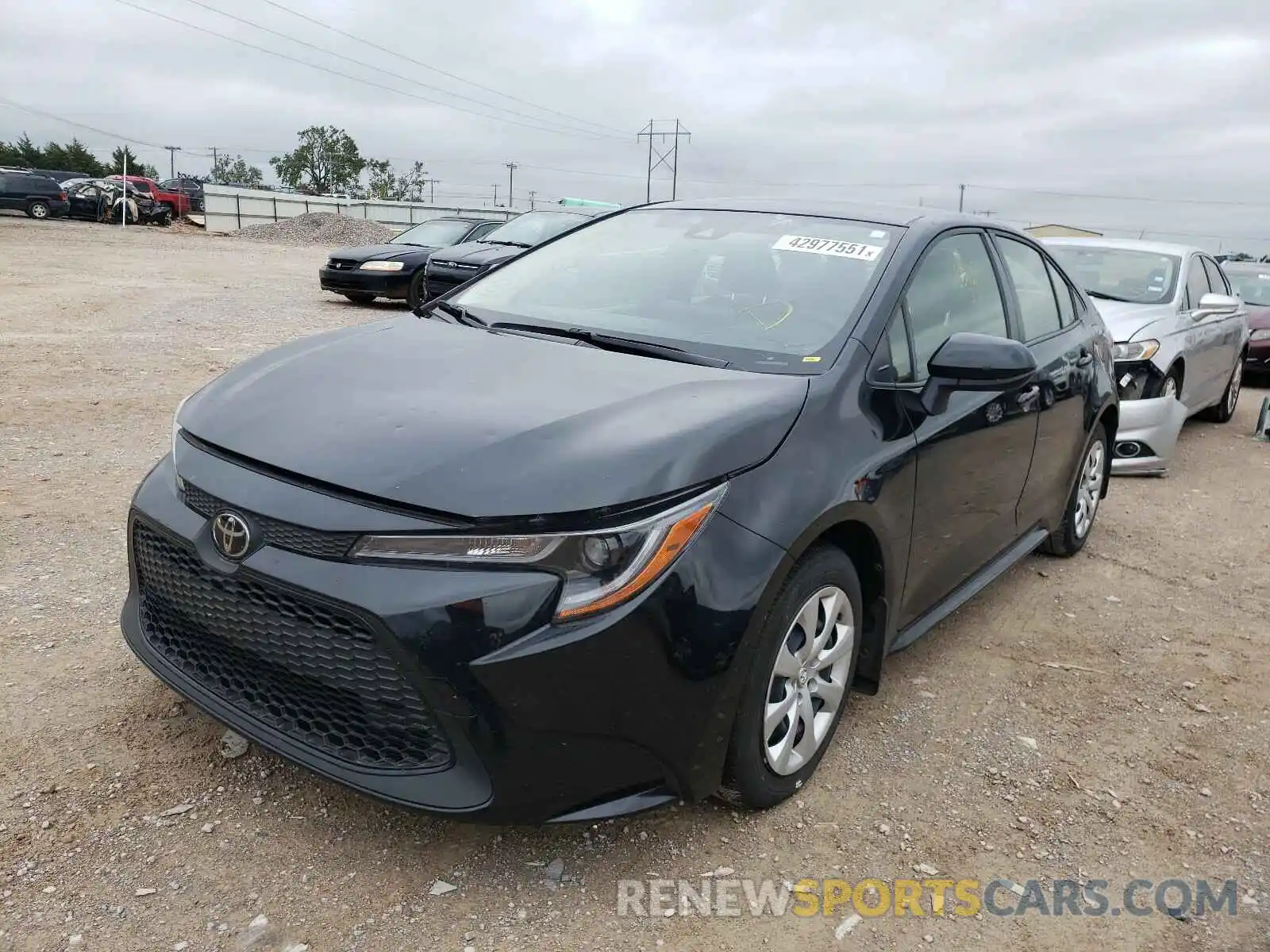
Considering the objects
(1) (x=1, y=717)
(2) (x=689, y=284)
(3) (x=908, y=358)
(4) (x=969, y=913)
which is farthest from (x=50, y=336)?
(4) (x=969, y=913)

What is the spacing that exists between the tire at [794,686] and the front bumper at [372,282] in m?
11.8

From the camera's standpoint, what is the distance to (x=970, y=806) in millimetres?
2848

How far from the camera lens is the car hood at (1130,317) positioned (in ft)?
22.9

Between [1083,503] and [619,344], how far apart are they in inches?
123

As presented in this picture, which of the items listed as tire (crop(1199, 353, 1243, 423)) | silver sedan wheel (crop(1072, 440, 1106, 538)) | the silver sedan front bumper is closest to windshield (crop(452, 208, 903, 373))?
silver sedan wheel (crop(1072, 440, 1106, 538))

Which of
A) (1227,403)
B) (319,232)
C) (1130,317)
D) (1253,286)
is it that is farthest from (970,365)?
(319,232)

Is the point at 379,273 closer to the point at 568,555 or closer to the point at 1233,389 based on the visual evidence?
the point at 1233,389

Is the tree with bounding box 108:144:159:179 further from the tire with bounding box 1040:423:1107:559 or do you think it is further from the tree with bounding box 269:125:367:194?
the tire with bounding box 1040:423:1107:559

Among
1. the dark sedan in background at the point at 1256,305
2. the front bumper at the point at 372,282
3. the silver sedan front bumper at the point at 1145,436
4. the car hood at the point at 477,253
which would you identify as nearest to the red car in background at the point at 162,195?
Answer: the front bumper at the point at 372,282

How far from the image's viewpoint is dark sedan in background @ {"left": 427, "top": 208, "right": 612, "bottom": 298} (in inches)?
484

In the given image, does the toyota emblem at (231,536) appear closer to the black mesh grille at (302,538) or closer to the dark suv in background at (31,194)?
the black mesh grille at (302,538)

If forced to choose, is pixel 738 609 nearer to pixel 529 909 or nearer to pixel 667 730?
pixel 667 730

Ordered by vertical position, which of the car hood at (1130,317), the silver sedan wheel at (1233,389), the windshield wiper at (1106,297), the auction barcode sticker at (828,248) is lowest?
the silver sedan wheel at (1233,389)

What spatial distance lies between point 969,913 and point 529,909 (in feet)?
3.51
